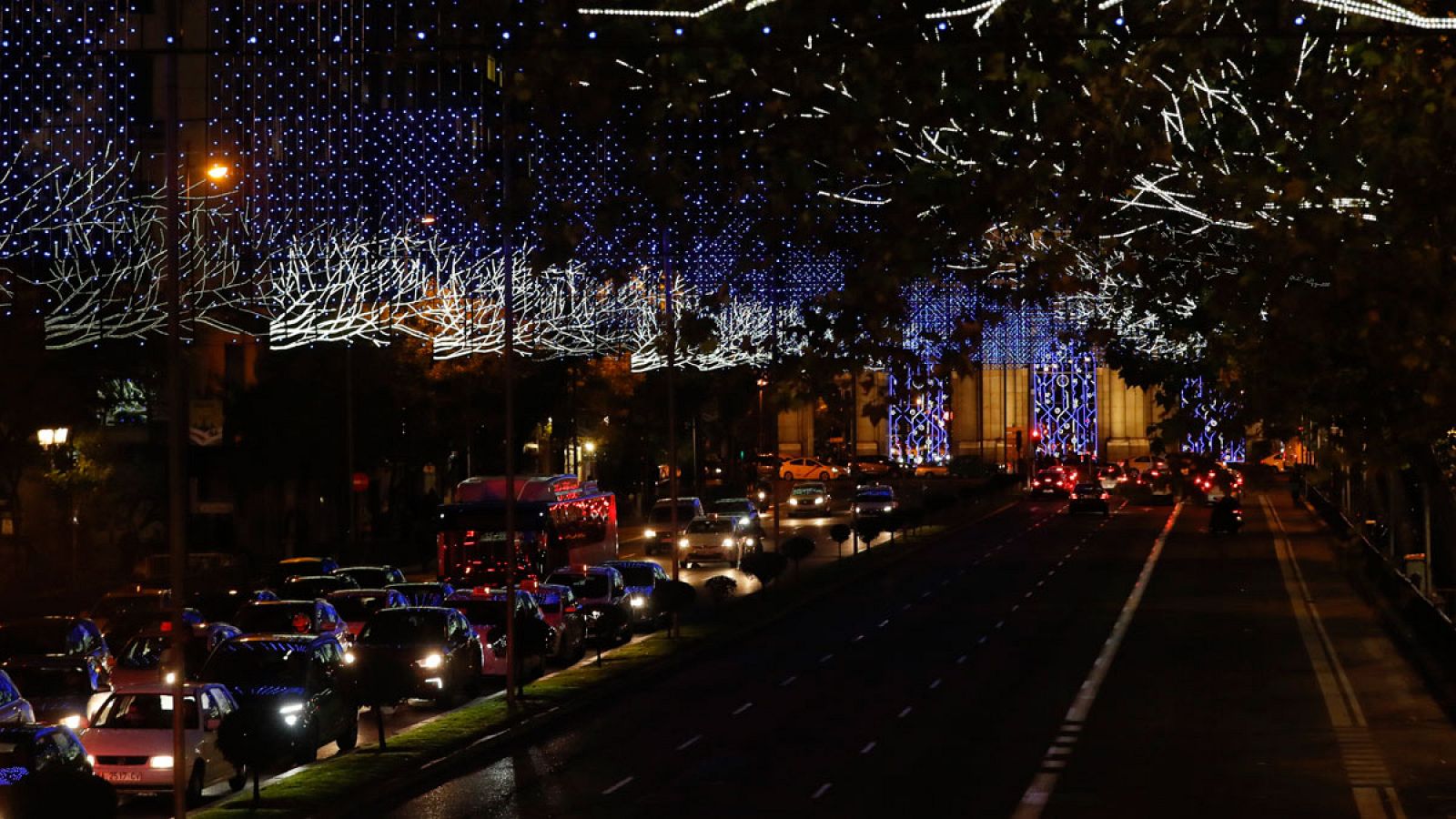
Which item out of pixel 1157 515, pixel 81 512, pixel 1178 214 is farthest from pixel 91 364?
pixel 1157 515

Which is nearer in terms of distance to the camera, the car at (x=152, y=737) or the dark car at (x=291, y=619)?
the car at (x=152, y=737)

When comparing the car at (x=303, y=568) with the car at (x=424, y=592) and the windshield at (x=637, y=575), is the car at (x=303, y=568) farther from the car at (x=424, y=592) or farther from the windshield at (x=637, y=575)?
the windshield at (x=637, y=575)

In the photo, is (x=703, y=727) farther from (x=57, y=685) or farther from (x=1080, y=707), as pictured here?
(x=57, y=685)

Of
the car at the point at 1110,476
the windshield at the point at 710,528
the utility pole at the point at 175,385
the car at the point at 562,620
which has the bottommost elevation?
the car at the point at 562,620

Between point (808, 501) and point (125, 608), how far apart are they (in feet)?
178

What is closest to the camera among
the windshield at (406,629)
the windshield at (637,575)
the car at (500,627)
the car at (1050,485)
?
the windshield at (406,629)

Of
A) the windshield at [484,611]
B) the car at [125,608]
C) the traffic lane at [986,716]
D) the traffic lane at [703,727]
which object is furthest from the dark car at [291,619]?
the traffic lane at [986,716]

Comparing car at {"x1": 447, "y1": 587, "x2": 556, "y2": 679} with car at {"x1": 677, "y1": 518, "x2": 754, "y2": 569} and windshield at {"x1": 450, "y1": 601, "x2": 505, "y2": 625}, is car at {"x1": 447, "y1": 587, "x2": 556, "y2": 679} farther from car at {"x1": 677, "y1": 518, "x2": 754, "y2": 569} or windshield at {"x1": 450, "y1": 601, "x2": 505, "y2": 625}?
car at {"x1": 677, "y1": 518, "x2": 754, "y2": 569}

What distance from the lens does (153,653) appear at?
3147cm

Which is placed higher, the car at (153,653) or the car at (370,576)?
the car at (370,576)

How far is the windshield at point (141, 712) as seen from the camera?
889 inches

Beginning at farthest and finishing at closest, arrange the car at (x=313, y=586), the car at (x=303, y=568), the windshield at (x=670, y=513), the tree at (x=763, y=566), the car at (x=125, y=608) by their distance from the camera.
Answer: the windshield at (x=670, y=513)
the tree at (x=763, y=566)
the car at (x=303, y=568)
the car at (x=313, y=586)
the car at (x=125, y=608)

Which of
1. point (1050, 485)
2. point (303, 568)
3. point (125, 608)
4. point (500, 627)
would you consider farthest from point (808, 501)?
point (500, 627)

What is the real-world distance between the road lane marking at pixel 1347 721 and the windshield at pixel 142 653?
54.8 feet
